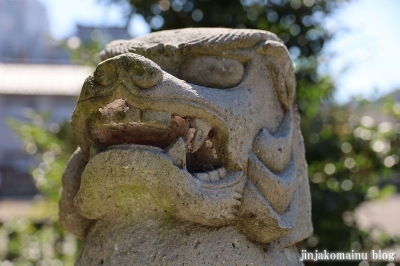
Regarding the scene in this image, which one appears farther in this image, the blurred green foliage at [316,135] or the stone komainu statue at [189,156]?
the blurred green foliage at [316,135]

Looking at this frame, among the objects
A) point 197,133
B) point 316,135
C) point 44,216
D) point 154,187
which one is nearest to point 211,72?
point 197,133

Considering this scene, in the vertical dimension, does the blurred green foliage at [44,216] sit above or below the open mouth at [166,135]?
below

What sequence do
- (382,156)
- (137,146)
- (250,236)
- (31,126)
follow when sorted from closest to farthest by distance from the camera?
(137,146), (250,236), (382,156), (31,126)

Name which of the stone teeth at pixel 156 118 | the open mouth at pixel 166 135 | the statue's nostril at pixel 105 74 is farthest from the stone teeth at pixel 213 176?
the statue's nostril at pixel 105 74

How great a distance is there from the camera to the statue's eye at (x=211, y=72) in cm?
119

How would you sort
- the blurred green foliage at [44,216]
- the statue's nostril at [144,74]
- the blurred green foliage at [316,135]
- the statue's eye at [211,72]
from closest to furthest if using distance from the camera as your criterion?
the statue's nostril at [144,74]
the statue's eye at [211,72]
the blurred green foliage at [316,135]
the blurred green foliage at [44,216]

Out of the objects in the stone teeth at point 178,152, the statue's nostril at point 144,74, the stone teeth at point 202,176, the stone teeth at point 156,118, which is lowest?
the stone teeth at point 202,176

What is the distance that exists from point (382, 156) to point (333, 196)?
42 cm

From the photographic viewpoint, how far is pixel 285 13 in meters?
2.60

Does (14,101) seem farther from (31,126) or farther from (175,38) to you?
(175,38)

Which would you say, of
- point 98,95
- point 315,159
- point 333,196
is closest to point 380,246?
point 333,196

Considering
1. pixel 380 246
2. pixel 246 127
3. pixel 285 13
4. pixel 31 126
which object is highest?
pixel 246 127

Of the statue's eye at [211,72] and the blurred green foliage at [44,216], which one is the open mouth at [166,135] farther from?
the blurred green foliage at [44,216]

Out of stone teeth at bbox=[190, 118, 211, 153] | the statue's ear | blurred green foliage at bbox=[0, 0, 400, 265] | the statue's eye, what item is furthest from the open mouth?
blurred green foliage at bbox=[0, 0, 400, 265]
